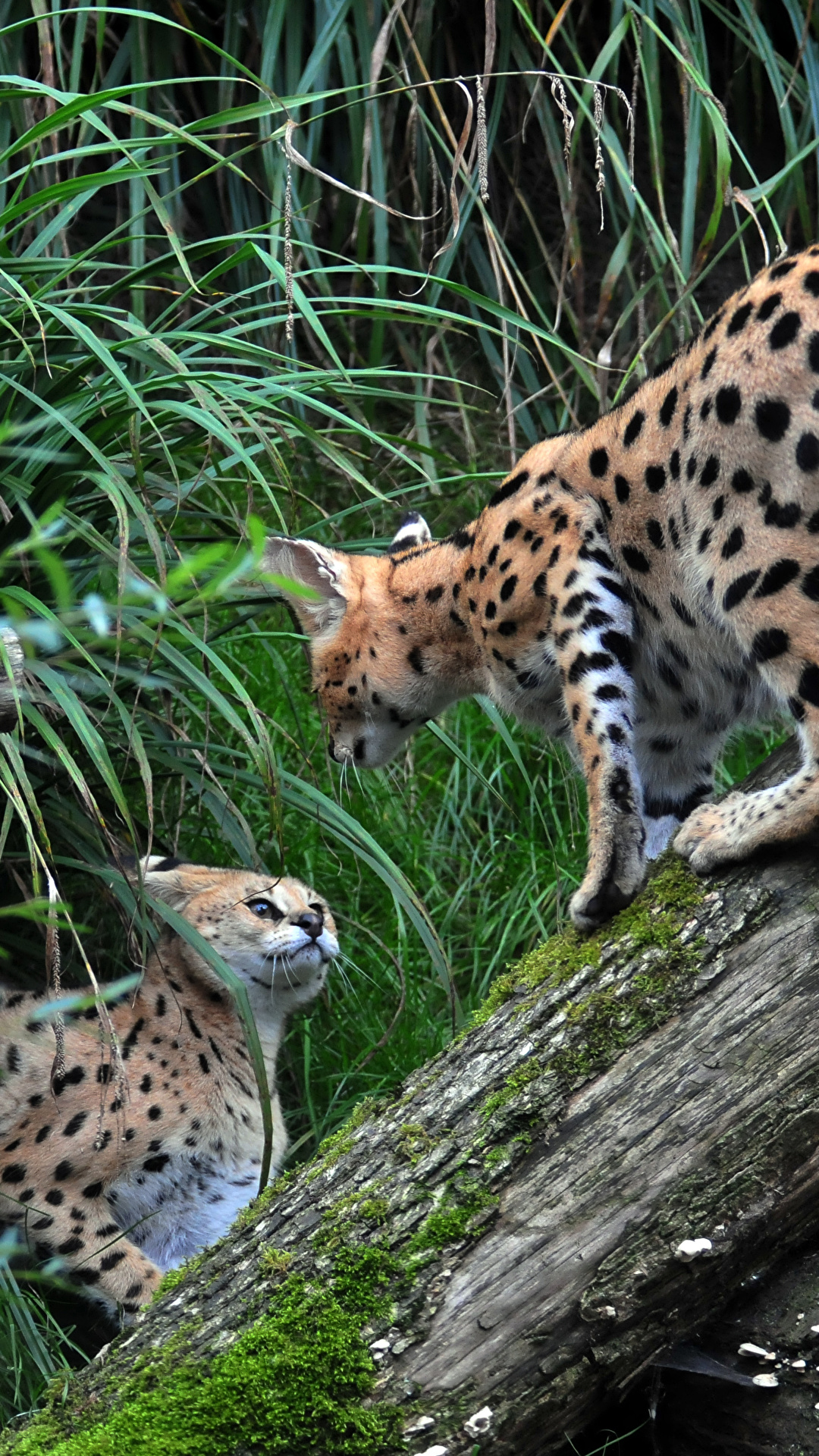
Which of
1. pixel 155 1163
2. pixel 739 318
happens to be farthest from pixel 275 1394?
pixel 739 318

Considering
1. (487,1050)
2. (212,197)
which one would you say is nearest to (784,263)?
(487,1050)

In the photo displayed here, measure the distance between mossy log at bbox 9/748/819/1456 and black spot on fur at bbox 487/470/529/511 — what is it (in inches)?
60.4

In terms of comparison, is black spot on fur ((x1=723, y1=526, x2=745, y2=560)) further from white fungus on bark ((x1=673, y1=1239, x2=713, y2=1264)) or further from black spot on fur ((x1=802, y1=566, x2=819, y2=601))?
white fungus on bark ((x1=673, y1=1239, x2=713, y2=1264))

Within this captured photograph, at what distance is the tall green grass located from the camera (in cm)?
421

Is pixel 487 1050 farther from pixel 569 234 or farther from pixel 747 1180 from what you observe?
pixel 569 234

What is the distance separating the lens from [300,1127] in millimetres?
5074

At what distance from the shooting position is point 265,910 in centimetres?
475

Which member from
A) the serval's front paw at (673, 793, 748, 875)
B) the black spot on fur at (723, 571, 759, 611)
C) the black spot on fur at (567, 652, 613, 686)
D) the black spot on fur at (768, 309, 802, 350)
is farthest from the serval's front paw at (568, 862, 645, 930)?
the black spot on fur at (768, 309, 802, 350)

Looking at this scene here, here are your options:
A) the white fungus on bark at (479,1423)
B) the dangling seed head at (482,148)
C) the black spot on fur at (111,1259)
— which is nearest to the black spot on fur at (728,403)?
the dangling seed head at (482,148)

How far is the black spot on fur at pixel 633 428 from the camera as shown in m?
4.09

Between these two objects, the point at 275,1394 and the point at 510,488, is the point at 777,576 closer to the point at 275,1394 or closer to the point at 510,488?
the point at 510,488

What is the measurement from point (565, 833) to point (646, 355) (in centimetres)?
244

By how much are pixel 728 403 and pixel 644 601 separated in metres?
0.60

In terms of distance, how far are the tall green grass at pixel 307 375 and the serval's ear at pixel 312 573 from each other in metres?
0.11
